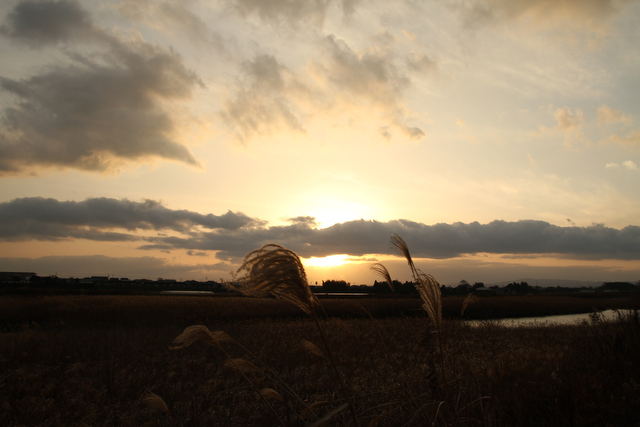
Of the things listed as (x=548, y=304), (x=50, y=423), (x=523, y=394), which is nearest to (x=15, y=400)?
(x=50, y=423)

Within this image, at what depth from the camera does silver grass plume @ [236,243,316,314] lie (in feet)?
5.03

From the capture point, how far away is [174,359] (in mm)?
8031

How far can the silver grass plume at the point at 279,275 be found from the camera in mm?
1532

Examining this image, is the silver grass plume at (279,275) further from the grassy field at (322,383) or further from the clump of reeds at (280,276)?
the grassy field at (322,383)

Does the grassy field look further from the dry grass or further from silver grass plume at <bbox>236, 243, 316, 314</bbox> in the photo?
silver grass plume at <bbox>236, 243, 316, 314</bbox>

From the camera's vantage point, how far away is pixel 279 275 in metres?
1.53

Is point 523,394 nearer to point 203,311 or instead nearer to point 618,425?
point 618,425

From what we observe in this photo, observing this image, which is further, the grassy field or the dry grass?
the grassy field

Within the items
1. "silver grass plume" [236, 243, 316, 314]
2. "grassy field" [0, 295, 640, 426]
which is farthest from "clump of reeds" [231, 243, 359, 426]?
"grassy field" [0, 295, 640, 426]

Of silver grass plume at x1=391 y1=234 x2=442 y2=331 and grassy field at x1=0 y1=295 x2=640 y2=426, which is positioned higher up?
silver grass plume at x1=391 y1=234 x2=442 y2=331

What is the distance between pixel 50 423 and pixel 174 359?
153 inches

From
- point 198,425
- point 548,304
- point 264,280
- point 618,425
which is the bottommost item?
point 548,304

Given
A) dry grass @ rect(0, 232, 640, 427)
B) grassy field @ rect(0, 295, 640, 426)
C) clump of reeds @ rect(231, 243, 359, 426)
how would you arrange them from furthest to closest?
grassy field @ rect(0, 295, 640, 426)
dry grass @ rect(0, 232, 640, 427)
clump of reeds @ rect(231, 243, 359, 426)

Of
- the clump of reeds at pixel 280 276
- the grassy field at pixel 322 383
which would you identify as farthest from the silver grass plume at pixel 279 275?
the grassy field at pixel 322 383
